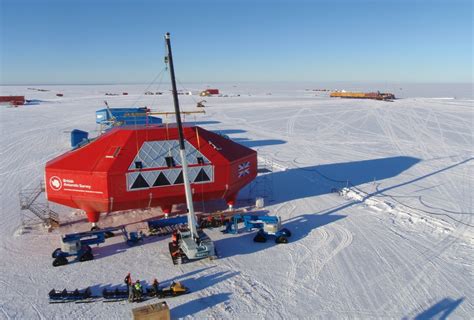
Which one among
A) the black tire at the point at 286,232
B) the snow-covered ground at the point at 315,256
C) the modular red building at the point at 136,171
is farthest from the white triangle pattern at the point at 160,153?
the black tire at the point at 286,232

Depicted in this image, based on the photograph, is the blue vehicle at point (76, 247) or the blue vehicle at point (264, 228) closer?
the blue vehicle at point (76, 247)

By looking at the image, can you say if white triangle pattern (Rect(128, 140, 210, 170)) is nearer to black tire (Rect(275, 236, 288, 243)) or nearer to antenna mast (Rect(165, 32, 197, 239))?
antenna mast (Rect(165, 32, 197, 239))

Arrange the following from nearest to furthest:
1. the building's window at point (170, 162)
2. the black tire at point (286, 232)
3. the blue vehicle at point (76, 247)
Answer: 1. the blue vehicle at point (76, 247)
2. the black tire at point (286, 232)
3. the building's window at point (170, 162)

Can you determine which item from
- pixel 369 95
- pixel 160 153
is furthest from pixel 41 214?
pixel 369 95

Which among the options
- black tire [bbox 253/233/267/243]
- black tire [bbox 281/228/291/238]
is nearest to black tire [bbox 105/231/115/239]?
black tire [bbox 253/233/267/243]

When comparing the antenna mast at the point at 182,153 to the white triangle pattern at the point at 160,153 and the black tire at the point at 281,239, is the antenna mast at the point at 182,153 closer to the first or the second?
the white triangle pattern at the point at 160,153

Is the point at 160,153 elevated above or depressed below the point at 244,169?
above

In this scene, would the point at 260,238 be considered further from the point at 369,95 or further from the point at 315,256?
the point at 369,95
